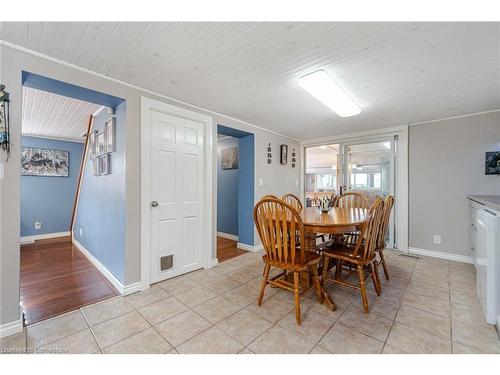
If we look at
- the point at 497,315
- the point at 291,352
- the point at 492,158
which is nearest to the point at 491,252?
the point at 497,315

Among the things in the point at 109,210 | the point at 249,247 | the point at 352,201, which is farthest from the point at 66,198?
the point at 352,201

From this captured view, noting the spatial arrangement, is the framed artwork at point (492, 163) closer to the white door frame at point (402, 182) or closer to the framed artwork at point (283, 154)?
the white door frame at point (402, 182)

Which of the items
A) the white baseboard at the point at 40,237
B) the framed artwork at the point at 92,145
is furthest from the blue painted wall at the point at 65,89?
the white baseboard at the point at 40,237

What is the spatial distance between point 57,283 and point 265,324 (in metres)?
2.36

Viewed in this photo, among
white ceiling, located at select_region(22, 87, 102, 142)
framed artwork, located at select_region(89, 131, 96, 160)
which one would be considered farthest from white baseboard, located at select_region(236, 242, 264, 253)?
white ceiling, located at select_region(22, 87, 102, 142)

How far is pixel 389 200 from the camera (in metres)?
2.19

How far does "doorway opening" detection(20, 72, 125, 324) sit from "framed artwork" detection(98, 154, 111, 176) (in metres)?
0.01

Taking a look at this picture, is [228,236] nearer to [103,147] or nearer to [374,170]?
[103,147]

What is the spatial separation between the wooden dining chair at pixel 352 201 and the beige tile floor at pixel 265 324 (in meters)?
1.09

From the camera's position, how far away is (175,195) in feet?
8.39

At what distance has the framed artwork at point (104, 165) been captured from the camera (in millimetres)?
2498

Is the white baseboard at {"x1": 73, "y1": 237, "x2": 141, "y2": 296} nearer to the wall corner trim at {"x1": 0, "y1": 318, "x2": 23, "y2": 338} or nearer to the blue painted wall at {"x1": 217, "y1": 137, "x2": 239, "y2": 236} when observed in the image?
the wall corner trim at {"x1": 0, "y1": 318, "x2": 23, "y2": 338}

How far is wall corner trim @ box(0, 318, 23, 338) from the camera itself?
1502 mm
